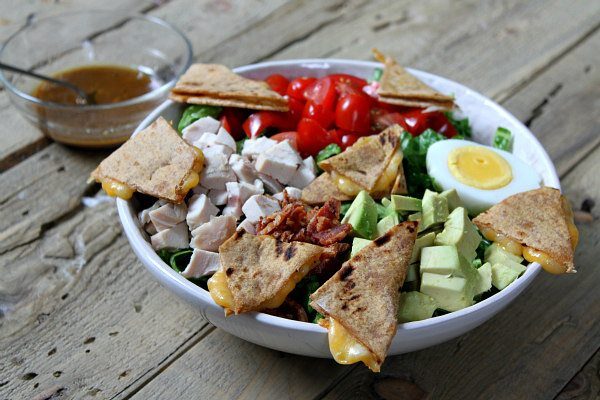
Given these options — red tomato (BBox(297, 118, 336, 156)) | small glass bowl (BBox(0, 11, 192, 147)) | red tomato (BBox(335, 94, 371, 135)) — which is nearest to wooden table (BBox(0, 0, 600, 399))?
small glass bowl (BBox(0, 11, 192, 147))

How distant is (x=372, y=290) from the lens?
2082 millimetres

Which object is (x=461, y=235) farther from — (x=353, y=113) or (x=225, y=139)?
(x=225, y=139)

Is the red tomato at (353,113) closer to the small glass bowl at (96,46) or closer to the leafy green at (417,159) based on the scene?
the leafy green at (417,159)

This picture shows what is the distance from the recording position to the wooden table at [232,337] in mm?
2361

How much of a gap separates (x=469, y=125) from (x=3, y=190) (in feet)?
6.43

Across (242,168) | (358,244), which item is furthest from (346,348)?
(242,168)

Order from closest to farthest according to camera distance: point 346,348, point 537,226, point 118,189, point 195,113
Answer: point 346,348, point 537,226, point 118,189, point 195,113

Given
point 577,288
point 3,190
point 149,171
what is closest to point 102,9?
point 3,190

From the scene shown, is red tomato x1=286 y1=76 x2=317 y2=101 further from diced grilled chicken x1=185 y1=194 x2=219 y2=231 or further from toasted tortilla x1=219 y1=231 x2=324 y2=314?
toasted tortilla x1=219 y1=231 x2=324 y2=314

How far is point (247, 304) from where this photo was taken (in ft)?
6.74

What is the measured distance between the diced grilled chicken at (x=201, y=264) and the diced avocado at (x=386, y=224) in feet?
1.75

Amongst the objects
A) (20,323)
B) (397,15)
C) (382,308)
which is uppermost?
(382,308)

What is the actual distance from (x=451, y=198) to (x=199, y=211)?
858mm

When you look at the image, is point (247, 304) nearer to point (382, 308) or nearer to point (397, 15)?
point (382, 308)
